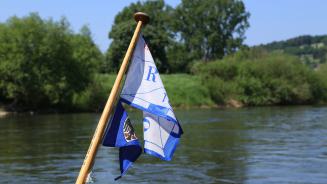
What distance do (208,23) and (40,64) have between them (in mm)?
68012

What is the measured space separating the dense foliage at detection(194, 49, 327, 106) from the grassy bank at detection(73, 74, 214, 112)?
2.31 metres

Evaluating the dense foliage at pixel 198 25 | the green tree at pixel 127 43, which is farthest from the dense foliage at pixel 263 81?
the dense foliage at pixel 198 25

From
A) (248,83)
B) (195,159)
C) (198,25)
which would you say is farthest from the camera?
(198,25)

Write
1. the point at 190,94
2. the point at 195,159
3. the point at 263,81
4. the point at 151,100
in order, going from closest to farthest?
the point at 151,100 → the point at 195,159 → the point at 190,94 → the point at 263,81

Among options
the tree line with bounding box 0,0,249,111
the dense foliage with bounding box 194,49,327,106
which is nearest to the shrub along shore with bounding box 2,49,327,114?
the dense foliage with bounding box 194,49,327,106

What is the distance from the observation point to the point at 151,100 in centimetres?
726

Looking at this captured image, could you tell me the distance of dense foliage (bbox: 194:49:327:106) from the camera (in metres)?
102

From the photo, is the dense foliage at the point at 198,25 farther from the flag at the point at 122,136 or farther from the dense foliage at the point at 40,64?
the flag at the point at 122,136

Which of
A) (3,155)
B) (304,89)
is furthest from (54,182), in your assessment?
(304,89)

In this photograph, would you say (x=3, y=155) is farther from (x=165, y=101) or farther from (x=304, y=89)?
(x=304, y=89)

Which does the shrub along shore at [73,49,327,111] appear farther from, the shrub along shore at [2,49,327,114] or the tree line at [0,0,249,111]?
the tree line at [0,0,249,111]

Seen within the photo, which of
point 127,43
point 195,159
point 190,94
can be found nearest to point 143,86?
point 195,159

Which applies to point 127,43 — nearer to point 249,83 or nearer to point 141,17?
point 249,83

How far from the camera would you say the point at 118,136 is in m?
7.50
